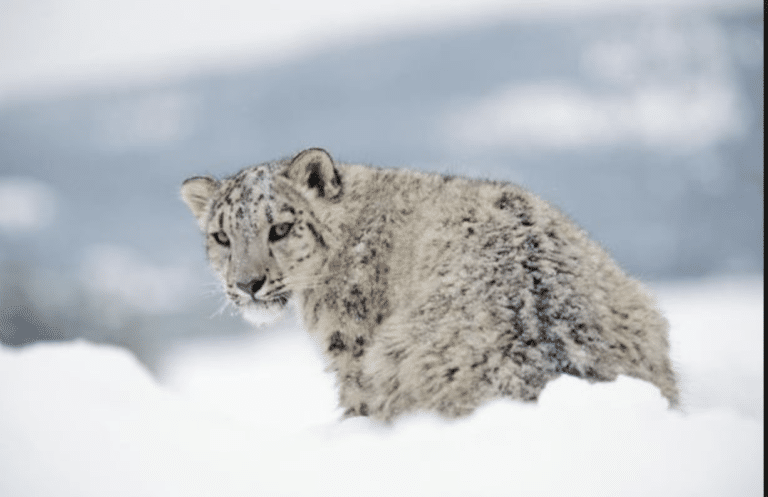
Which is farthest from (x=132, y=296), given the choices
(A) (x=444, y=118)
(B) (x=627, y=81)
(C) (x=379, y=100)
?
(B) (x=627, y=81)

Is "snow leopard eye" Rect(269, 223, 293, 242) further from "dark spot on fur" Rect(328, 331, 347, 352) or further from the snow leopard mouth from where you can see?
"dark spot on fur" Rect(328, 331, 347, 352)

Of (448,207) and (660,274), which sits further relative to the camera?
(660,274)

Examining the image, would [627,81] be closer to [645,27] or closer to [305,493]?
[645,27]


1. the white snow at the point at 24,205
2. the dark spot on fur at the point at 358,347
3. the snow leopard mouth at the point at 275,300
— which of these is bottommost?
the dark spot on fur at the point at 358,347

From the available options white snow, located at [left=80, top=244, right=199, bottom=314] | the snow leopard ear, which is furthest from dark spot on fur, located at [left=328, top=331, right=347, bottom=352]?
white snow, located at [left=80, top=244, right=199, bottom=314]

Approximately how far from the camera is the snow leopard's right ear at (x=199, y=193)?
5504 mm

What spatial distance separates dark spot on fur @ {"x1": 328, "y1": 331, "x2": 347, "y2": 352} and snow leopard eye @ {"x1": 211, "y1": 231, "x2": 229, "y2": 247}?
95 centimetres

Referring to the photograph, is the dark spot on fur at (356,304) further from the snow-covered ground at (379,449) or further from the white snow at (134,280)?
the white snow at (134,280)

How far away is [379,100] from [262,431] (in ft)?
28.3

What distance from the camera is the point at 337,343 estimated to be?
4.83m

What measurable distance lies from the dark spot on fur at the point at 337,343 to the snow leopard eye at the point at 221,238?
3.13 ft

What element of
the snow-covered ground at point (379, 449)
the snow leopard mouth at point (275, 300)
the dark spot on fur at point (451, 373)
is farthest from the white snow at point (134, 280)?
the dark spot on fur at point (451, 373)

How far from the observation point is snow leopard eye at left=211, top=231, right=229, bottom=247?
5.12m

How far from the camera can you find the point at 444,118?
15766mm
